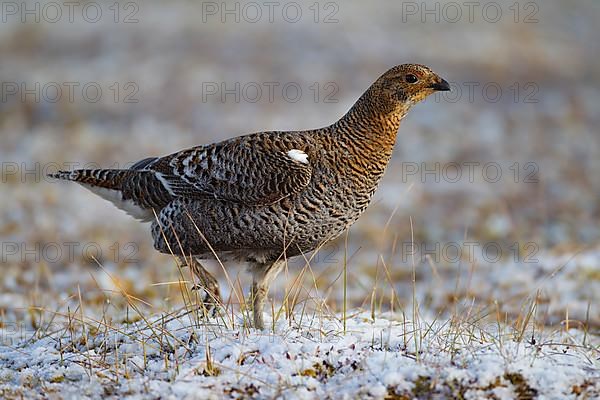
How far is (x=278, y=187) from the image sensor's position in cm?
591

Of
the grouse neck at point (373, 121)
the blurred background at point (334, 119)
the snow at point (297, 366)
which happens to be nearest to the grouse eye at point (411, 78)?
the grouse neck at point (373, 121)

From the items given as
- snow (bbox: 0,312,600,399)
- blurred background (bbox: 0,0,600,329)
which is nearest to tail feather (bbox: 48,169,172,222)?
blurred background (bbox: 0,0,600,329)

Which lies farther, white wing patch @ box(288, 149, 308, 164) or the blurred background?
the blurred background

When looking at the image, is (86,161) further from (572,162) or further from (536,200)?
(572,162)

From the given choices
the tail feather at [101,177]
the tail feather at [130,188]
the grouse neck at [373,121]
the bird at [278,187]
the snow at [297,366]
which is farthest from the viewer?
the tail feather at [101,177]

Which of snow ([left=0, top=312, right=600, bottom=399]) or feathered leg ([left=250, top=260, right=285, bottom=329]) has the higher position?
feathered leg ([left=250, top=260, right=285, bottom=329])

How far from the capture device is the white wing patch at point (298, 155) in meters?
5.97

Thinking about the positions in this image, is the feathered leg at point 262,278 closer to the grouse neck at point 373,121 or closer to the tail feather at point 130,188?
the tail feather at point 130,188

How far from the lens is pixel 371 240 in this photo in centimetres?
1159

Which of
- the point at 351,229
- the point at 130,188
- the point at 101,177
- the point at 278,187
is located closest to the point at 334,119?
the point at 351,229

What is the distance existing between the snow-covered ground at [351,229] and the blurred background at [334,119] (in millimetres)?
59

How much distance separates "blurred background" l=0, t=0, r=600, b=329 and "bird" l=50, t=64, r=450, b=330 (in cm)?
46

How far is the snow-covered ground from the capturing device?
4.93m

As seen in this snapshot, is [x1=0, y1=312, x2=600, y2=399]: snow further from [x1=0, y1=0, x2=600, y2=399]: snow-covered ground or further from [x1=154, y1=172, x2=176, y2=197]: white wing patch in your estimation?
[x1=154, y1=172, x2=176, y2=197]: white wing patch
